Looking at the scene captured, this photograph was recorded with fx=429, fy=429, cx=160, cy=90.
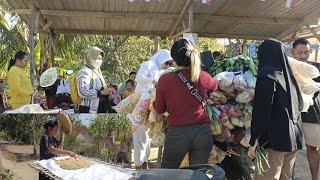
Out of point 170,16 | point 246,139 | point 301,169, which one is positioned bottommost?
point 301,169

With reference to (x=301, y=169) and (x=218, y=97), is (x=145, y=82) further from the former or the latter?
(x=301, y=169)

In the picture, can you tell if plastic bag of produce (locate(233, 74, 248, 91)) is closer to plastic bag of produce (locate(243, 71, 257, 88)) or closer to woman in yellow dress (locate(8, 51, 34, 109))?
plastic bag of produce (locate(243, 71, 257, 88))

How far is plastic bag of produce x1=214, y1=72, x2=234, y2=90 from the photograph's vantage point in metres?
4.36

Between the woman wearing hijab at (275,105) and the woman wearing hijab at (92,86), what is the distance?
1.97m

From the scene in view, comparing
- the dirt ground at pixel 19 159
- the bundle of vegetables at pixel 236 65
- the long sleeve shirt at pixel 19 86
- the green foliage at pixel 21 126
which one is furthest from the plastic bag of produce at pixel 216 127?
the long sleeve shirt at pixel 19 86

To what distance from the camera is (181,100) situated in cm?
370

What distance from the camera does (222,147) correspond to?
4.56m

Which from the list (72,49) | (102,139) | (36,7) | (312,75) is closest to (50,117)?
(102,139)

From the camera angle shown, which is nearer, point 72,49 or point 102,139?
point 102,139

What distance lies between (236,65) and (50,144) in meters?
2.10

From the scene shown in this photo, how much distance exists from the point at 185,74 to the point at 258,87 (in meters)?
0.65

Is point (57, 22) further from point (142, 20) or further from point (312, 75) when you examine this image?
point (312, 75)

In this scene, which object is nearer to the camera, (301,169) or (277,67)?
(277,67)

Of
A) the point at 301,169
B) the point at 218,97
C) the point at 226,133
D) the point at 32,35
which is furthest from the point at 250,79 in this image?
the point at 32,35
